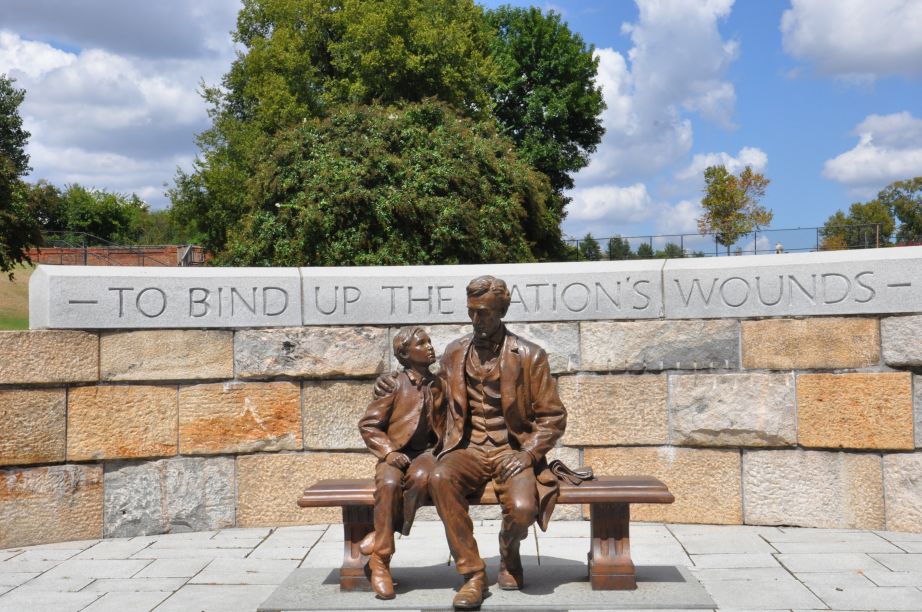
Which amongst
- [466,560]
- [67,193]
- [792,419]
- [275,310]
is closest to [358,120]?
[275,310]

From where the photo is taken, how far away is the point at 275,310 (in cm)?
641

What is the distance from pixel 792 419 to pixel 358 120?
12.2m

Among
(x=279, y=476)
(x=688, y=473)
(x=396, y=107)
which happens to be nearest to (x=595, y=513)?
(x=688, y=473)

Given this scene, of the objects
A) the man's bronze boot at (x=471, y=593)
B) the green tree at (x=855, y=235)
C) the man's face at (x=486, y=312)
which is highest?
the green tree at (x=855, y=235)

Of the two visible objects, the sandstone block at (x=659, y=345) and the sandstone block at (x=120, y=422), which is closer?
the sandstone block at (x=120, y=422)

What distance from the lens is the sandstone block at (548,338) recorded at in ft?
21.0

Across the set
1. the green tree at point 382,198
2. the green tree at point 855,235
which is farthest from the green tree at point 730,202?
the green tree at point 382,198

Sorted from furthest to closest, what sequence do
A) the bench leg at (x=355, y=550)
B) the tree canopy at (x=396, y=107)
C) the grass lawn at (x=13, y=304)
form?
the grass lawn at (x=13, y=304) → the tree canopy at (x=396, y=107) → the bench leg at (x=355, y=550)

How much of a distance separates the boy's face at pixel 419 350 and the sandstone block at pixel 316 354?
1736mm

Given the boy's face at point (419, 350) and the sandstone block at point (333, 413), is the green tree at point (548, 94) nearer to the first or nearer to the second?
the sandstone block at point (333, 413)

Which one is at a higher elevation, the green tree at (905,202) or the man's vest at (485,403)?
the green tree at (905,202)

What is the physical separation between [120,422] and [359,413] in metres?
1.64

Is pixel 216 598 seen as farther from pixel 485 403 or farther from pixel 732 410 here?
pixel 732 410

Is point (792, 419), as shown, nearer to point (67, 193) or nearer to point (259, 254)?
point (259, 254)
